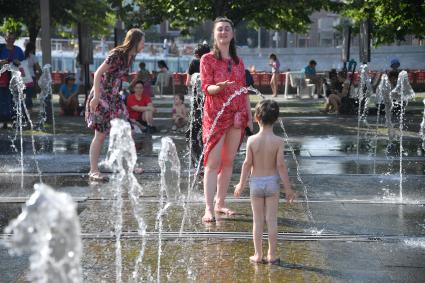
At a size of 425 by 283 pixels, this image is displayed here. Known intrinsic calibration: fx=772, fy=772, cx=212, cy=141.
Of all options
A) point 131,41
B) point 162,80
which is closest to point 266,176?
point 131,41

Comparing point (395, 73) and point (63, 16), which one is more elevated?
point (63, 16)

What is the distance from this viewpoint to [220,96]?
6.69m

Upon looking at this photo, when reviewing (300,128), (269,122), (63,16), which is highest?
(63,16)

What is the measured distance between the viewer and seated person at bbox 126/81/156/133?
45.0 ft

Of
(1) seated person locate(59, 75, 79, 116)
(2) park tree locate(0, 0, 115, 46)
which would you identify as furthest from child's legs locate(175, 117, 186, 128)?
(2) park tree locate(0, 0, 115, 46)

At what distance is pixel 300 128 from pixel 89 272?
1053cm

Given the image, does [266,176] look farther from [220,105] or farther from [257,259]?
[220,105]

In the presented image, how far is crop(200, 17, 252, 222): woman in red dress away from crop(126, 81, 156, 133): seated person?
274 inches

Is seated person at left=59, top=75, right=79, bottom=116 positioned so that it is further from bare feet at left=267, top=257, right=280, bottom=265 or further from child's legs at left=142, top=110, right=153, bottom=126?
bare feet at left=267, top=257, right=280, bottom=265

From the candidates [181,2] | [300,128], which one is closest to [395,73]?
[300,128]

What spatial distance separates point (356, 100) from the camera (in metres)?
19.0

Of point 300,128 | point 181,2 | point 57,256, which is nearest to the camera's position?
point 57,256

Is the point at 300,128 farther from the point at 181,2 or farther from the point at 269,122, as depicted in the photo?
the point at 269,122

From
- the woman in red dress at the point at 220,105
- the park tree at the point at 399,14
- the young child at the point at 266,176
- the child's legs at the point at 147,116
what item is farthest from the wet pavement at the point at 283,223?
the park tree at the point at 399,14
